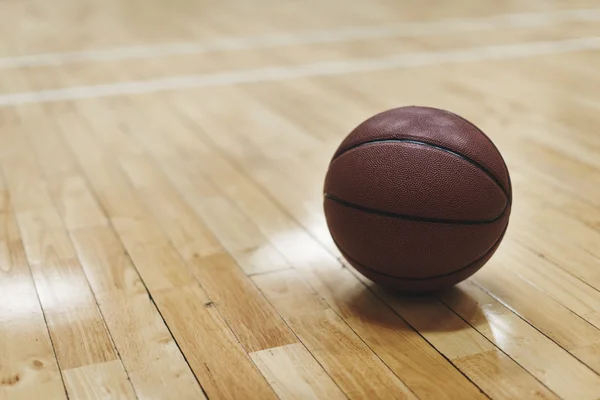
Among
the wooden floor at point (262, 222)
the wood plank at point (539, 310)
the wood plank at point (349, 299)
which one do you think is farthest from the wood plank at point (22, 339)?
the wood plank at point (539, 310)

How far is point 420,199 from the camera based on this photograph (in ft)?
6.37

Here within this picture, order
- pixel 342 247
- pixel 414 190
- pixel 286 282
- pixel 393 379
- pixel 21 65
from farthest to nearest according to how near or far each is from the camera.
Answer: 1. pixel 21 65
2. pixel 286 282
3. pixel 342 247
4. pixel 414 190
5. pixel 393 379

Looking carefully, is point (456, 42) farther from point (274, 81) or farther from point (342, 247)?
point (342, 247)

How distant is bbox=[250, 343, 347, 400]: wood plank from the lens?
178cm

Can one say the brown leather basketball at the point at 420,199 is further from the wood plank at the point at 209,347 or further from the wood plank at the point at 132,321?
the wood plank at the point at 132,321

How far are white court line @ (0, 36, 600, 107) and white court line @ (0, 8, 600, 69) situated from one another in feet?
1.63

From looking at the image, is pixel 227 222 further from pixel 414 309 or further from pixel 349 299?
pixel 414 309

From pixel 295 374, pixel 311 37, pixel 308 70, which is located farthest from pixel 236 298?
pixel 311 37

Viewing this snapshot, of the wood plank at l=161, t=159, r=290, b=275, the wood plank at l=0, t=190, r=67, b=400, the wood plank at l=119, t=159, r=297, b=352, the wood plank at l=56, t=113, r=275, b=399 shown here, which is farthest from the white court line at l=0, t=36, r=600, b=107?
the wood plank at l=0, t=190, r=67, b=400

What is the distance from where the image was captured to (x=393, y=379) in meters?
1.81

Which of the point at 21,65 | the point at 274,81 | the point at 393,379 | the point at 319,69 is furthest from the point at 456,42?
the point at 393,379

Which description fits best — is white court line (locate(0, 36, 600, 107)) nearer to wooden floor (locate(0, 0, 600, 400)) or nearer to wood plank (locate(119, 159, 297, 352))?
wooden floor (locate(0, 0, 600, 400))

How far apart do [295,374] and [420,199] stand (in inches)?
18.7

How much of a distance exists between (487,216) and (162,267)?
2.95 ft
